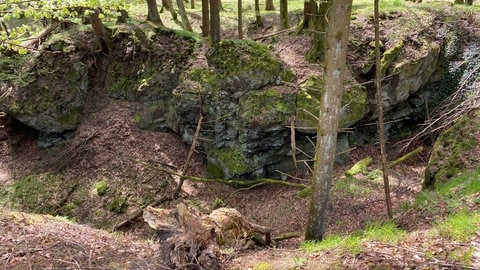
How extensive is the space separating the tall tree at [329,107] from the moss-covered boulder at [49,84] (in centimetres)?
1038

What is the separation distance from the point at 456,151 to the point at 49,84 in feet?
43.3

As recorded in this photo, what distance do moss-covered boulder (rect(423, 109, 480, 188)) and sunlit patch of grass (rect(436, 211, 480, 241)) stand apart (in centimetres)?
308

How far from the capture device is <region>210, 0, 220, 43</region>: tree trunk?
12.5 m

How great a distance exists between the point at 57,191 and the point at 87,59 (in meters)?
5.22

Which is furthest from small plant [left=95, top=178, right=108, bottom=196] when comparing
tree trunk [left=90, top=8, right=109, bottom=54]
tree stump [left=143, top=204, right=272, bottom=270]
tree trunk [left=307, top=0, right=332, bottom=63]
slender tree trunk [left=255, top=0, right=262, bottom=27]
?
slender tree trunk [left=255, top=0, right=262, bottom=27]

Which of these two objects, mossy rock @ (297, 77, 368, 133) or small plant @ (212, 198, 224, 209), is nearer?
small plant @ (212, 198, 224, 209)

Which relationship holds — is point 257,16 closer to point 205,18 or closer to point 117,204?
point 205,18

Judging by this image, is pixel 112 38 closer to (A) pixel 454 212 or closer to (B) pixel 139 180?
(B) pixel 139 180

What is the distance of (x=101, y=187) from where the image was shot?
11.7 m

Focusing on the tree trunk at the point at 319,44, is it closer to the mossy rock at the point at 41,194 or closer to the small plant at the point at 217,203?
the small plant at the point at 217,203

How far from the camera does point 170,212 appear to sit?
6.01 meters

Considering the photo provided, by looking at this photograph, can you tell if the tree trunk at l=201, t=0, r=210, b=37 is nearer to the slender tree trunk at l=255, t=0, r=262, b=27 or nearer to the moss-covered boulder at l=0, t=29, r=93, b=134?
the slender tree trunk at l=255, t=0, r=262, b=27

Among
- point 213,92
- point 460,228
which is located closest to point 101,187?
point 213,92

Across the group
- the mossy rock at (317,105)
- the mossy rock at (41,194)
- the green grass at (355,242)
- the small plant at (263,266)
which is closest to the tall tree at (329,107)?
the green grass at (355,242)
